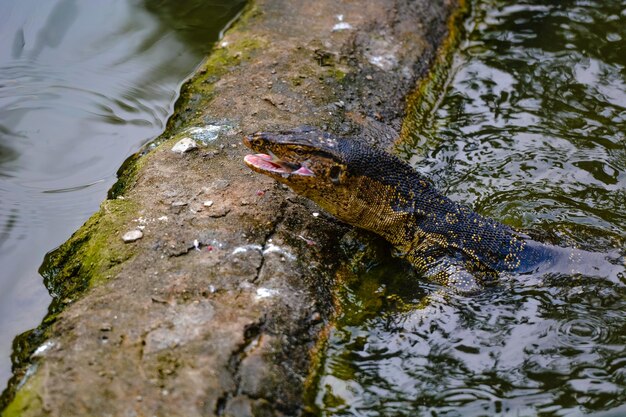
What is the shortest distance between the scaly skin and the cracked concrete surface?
1.04 ft

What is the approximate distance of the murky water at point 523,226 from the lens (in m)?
4.80

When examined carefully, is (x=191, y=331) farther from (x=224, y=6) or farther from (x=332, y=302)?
(x=224, y=6)

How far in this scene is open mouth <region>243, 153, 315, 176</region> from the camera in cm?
564

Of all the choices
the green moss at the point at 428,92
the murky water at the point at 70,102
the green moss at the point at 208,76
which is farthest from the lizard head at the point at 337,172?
the murky water at the point at 70,102

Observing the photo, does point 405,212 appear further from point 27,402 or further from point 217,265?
point 27,402

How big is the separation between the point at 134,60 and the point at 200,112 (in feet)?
7.45

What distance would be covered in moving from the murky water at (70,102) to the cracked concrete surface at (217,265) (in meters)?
0.48

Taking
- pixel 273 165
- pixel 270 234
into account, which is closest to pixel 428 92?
pixel 273 165

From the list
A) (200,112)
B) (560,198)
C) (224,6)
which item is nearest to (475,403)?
(560,198)

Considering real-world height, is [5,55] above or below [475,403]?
above

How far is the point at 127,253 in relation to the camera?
525 centimetres

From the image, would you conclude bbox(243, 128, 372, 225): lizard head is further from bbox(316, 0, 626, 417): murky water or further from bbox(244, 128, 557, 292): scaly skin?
bbox(316, 0, 626, 417): murky water

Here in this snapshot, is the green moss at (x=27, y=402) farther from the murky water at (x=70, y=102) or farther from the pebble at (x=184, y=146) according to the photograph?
the pebble at (x=184, y=146)

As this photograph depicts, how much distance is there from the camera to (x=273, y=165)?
5750 mm
